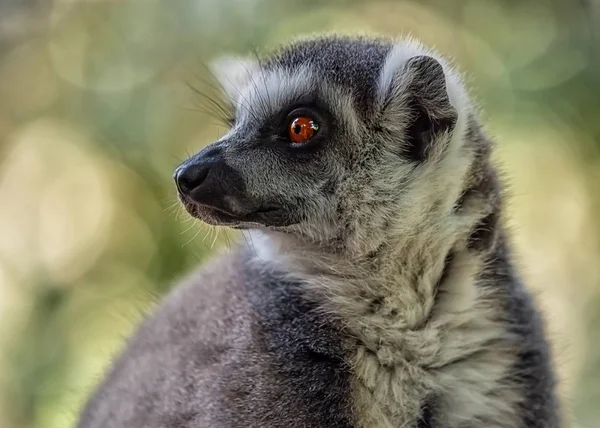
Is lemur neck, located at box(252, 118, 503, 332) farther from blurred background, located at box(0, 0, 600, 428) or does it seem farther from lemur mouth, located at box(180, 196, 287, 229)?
blurred background, located at box(0, 0, 600, 428)

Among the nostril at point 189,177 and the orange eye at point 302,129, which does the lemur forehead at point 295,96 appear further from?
the nostril at point 189,177

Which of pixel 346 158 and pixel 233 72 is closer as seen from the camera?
pixel 346 158

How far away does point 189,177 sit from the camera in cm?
135

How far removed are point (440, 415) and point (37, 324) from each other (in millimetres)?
2251

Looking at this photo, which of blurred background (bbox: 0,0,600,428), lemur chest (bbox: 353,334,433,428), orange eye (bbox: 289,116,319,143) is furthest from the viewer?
blurred background (bbox: 0,0,600,428)

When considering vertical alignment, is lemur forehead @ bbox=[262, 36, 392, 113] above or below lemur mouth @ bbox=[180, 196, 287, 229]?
above

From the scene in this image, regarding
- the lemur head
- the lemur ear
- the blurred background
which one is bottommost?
the lemur head

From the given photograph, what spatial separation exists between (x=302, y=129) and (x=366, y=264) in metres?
0.28

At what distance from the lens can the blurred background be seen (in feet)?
9.40

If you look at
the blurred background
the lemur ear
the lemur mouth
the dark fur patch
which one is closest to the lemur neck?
the dark fur patch

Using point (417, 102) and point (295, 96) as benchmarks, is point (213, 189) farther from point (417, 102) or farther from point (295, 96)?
point (417, 102)

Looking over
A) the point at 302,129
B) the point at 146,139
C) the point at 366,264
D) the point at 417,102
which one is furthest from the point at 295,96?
the point at 146,139

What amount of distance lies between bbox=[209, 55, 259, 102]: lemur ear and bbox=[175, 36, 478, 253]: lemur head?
24cm

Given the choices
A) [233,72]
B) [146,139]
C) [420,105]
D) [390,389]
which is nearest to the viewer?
[390,389]
